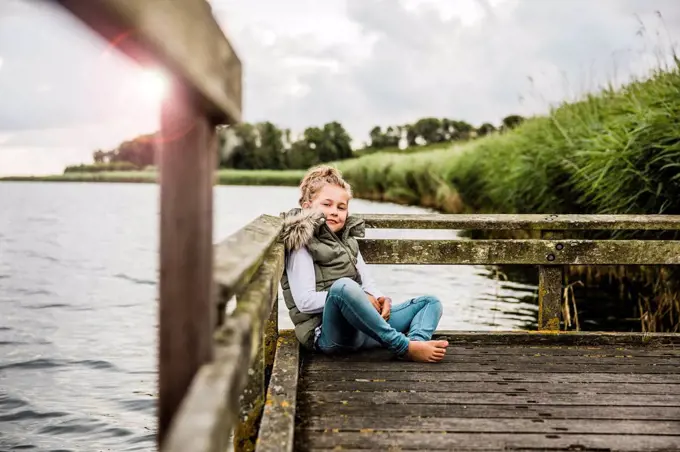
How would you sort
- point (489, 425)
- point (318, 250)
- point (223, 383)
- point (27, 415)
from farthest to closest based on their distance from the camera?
point (27, 415) → point (318, 250) → point (489, 425) → point (223, 383)

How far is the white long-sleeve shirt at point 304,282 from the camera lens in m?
3.79

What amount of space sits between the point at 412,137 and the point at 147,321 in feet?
260

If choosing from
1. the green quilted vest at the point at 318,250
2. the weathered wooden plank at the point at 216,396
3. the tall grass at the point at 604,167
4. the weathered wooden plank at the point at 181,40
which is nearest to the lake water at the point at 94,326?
the tall grass at the point at 604,167

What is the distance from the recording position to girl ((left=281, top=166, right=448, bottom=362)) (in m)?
3.66

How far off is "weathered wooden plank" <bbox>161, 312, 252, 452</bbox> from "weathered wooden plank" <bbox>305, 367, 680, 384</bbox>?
1.69 metres

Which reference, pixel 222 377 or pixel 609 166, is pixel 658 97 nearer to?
pixel 609 166

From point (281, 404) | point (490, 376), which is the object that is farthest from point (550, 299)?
point (281, 404)

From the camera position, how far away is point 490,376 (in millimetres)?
3615

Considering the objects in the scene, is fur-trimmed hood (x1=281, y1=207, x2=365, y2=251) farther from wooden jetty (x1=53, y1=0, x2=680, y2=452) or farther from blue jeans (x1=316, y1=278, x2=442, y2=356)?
blue jeans (x1=316, y1=278, x2=442, y2=356)

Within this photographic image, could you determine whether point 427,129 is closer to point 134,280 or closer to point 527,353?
point 134,280

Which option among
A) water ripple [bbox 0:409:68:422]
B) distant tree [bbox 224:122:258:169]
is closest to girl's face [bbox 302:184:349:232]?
water ripple [bbox 0:409:68:422]

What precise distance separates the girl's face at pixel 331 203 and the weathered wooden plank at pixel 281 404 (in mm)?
728

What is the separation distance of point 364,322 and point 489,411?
2.75ft

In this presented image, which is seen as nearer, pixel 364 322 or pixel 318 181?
pixel 364 322
